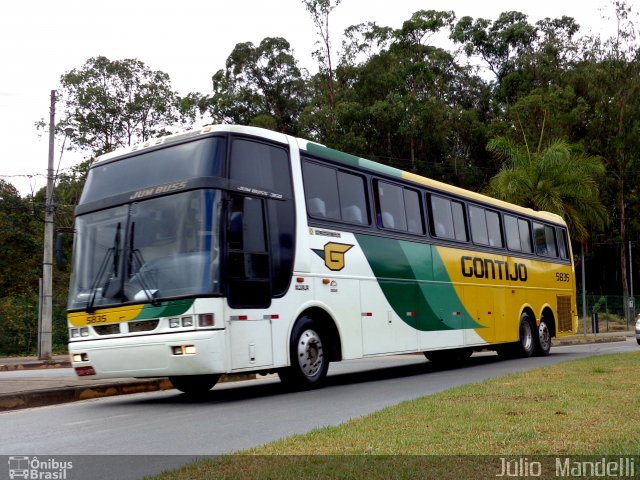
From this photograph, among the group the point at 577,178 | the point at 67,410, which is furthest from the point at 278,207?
the point at 577,178

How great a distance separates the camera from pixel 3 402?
11.2 meters

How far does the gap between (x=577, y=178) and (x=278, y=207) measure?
22.6 metres

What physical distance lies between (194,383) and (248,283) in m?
2.49

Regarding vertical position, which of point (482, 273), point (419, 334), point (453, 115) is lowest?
point (419, 334)

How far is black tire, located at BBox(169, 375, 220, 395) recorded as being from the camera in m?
12.2

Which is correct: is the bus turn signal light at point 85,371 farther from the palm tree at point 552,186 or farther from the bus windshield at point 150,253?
the palm tree at point 552,186

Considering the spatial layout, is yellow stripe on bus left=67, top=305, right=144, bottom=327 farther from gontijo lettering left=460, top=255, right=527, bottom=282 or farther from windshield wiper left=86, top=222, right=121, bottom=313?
gontijo lettering left=460, top=255, right=527, bottom=282

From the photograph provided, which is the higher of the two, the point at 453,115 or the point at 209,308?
the point at 453,115

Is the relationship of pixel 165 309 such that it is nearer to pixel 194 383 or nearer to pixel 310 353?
pixel 194 383

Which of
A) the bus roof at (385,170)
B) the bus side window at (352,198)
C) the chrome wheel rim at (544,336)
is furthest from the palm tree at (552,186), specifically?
the bus side window at (352,198)

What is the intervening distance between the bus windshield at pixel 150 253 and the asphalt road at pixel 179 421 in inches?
59.8

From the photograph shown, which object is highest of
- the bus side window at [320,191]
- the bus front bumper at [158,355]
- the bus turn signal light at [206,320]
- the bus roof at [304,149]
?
the bus roof at [304,149]

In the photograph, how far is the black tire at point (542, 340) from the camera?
20289 mm

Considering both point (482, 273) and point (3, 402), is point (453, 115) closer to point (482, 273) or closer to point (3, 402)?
point (482, 273)
